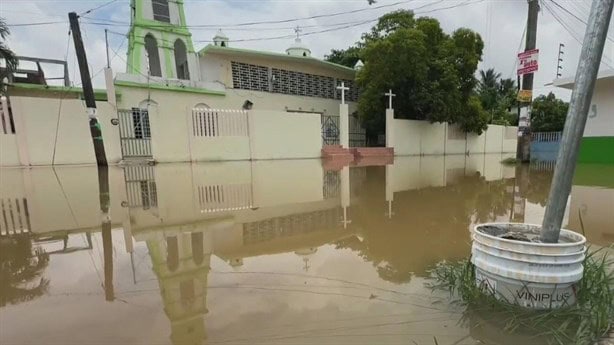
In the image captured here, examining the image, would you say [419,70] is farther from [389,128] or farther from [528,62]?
[528,62]

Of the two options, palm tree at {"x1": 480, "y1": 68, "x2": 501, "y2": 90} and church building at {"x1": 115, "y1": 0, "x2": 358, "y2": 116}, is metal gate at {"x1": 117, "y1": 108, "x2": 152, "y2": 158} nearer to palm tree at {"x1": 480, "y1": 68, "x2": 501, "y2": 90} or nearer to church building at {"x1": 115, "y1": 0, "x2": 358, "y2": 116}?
church building at {"x1": 115, "y1": 0, "x2": 358, "y2": 116}

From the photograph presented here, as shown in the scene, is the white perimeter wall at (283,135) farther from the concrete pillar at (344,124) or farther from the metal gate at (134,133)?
the metal gate at (134,133)

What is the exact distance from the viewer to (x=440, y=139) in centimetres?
1814

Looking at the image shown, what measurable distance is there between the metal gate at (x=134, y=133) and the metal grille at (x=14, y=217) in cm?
681

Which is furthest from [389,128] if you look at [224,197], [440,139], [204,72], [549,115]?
[549,115]

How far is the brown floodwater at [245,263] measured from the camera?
5.75ft

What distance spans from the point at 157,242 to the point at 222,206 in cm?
177

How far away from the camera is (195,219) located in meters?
4.20

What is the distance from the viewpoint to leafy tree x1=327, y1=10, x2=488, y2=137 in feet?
48.0

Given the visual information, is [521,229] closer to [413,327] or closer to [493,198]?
[413,327]

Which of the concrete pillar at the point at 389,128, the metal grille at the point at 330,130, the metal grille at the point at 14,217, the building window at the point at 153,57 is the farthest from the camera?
the metal grille at the point at 330,130

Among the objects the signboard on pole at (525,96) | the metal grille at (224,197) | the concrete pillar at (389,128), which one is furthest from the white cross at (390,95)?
the metal grille at (224,197)

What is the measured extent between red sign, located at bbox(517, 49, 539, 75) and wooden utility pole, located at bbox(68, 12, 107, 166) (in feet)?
45.7

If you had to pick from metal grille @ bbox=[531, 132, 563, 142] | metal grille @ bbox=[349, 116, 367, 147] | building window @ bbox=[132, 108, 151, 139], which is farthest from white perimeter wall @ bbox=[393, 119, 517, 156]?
building window @ bbox=[132, 108, 151, 139]
